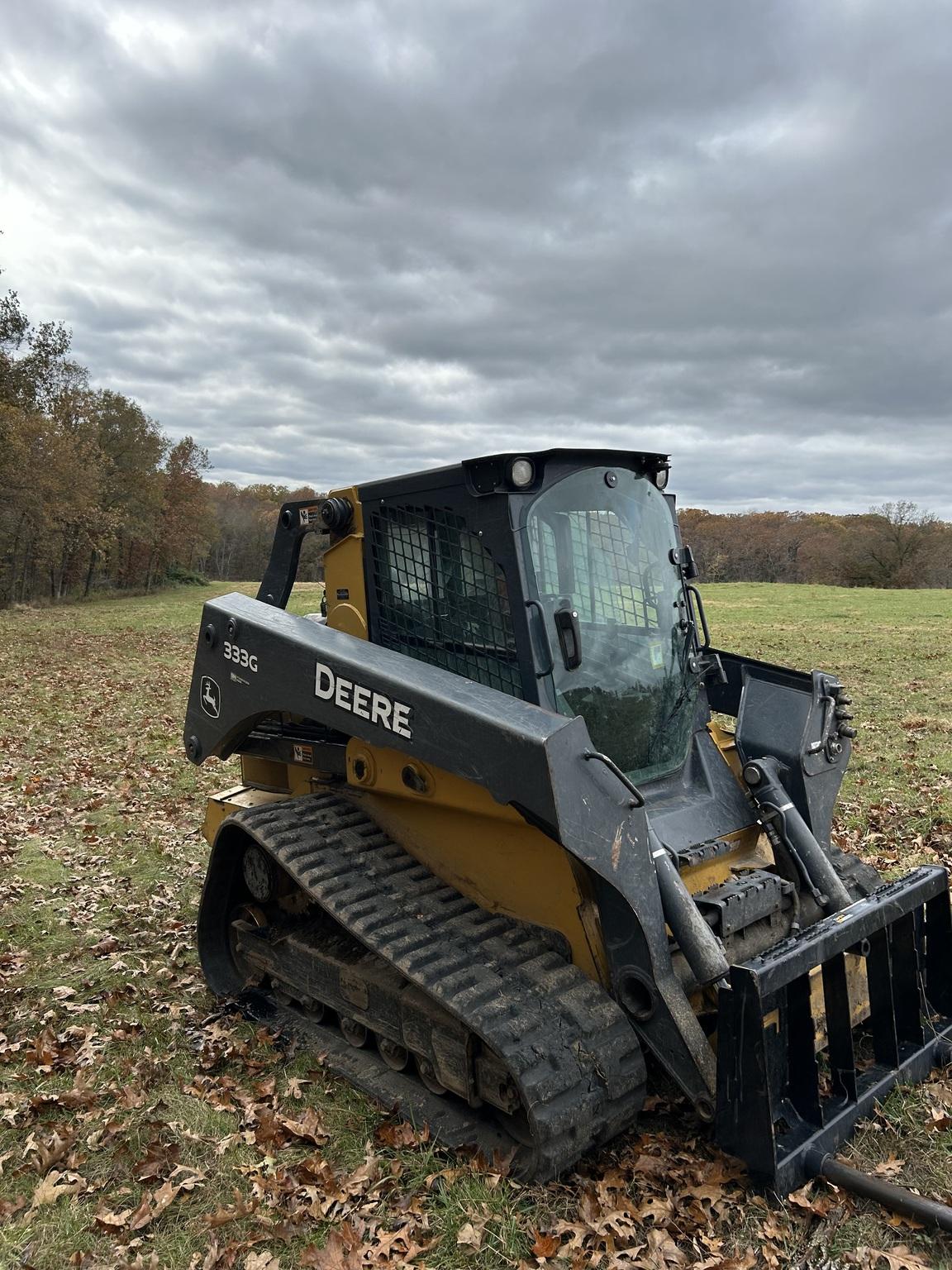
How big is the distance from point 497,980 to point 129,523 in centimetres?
4227

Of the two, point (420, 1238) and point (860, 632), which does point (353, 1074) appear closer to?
point (420, 1238)

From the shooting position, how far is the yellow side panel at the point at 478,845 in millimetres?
3580

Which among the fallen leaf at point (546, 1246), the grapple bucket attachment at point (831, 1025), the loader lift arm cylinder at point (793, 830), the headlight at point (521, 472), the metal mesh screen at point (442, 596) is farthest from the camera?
the loader lift arm cylinder at point (793, 830)

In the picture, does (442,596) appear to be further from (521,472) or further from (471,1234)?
(471,1234)

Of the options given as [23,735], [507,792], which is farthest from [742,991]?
[23,735]

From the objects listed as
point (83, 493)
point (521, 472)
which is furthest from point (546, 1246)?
point (83, 493)

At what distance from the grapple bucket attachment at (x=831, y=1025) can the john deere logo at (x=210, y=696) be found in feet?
9.94

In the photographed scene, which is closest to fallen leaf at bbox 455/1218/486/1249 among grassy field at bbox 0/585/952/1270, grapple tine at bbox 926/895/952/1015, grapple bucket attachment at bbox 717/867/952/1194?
grassy field at bbox 0/585/952/1270

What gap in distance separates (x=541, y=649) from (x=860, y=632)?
69.8ft

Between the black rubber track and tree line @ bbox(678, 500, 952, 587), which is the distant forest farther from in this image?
the black rubber track

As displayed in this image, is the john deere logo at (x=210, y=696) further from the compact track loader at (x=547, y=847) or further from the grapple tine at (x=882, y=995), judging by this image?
the grapple tine at (x=882, y=995)

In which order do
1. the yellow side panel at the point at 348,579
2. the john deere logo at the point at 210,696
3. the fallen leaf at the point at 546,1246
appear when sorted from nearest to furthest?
the fallen leaf at the point at 546,1246
the yellow side panel at the point at 348,579
the john deere logo at the point at 210,696

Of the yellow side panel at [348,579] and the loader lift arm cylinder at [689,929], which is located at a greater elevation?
the yellow side panel at [348,579]

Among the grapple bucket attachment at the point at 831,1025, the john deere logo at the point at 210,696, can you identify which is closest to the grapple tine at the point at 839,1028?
the grapple bucket attachment at the point at 831,1025
